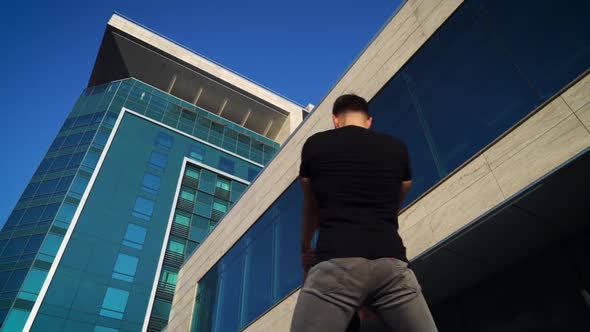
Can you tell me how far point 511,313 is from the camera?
5.82 metres

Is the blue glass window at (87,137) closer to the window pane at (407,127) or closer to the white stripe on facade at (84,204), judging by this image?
the white stripe on facade at (84,204)

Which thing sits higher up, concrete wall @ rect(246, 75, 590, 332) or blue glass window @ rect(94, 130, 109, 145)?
blue glass window @ rect(94, 130, 109, 145)

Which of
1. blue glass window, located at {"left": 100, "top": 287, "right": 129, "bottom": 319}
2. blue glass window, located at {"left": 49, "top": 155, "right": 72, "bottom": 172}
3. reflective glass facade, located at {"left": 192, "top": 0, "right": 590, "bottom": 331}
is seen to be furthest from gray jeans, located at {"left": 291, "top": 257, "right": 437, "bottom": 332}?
blue glass window, located at {"left": 49, "top": 155, "right": 72, "bottom": 172}

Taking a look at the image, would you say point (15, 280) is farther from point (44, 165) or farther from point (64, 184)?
point (44, 165)

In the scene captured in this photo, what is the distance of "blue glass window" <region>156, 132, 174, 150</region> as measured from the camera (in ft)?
139

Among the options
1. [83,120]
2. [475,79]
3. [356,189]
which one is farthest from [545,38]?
[83,120]

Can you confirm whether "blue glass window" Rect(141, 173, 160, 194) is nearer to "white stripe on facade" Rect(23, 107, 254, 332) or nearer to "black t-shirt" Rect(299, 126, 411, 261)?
"white stripe on facade" Rect(23, 107, 254, 332)

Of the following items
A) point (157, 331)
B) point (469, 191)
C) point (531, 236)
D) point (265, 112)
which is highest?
point (265, 112)

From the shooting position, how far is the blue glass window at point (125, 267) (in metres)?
31.2

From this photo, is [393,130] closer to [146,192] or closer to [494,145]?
[494,145]

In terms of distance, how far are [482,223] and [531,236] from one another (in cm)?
85

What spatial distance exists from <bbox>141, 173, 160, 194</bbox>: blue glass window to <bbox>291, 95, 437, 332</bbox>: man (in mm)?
38549

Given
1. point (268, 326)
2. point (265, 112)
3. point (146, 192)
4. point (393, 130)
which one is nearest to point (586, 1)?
point (393, 130)

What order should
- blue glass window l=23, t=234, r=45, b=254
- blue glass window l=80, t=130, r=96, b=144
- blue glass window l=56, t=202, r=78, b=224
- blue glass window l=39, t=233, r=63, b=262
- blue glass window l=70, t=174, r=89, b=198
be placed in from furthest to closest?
blue glass window l=80, t=130, r=96, b=144, blue glass window l=70, t=174, r=89, b=198, blue glass window l=56, t=202, r=78, b=224, blue glass window l=23, t=234, r=45, b=254, blue glass window l=39, t=233, r=63, b=262
